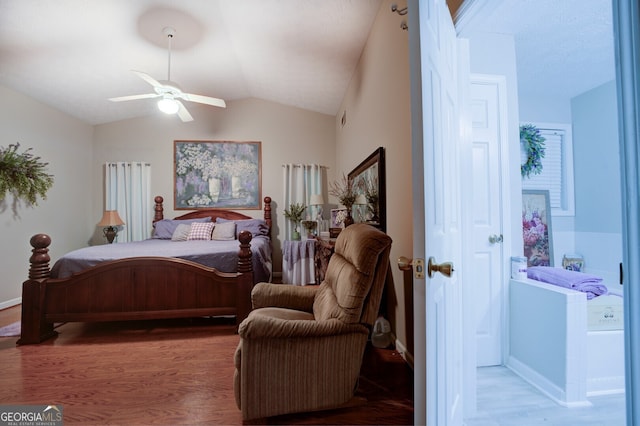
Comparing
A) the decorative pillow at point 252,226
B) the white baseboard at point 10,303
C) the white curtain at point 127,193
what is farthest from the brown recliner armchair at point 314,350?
the white curtain at point 127,193

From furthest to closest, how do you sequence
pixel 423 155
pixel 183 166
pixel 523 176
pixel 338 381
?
pixel 183 166 < pixel 523 176 < pixel 338 381 < pixel 423 155

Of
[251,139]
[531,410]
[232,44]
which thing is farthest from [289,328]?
[251,139]

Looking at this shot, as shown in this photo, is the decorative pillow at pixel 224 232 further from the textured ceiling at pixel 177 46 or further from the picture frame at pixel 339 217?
the textured ceiling at pixel 177 46

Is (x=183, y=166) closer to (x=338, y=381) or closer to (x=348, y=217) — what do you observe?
(x=348, y=217)

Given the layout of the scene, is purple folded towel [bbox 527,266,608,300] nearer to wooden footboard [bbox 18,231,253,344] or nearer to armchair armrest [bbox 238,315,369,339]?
armchair armrest [bbox 238,315,369,339]

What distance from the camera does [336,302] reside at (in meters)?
1.57

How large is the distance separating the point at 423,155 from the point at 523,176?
2.07 metres

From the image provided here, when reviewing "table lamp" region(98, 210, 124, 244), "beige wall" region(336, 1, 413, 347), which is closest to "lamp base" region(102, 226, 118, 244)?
"table lamp" region(98, 210, 124, 244)

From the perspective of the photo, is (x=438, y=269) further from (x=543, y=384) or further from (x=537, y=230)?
(x=537, y=230)

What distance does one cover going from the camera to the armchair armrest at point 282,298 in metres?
1.94

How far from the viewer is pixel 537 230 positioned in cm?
233

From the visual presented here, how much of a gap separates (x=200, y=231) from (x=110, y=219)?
59.3 inches

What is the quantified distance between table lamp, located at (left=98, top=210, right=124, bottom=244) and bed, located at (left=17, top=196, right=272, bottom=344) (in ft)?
5.73

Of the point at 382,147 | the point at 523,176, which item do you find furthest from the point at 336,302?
the point at 523,176
